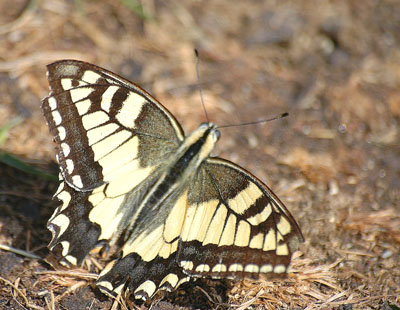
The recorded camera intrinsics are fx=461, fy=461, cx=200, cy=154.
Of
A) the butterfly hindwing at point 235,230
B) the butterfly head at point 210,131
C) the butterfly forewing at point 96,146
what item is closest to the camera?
the butterfly hindwing at point 235,230

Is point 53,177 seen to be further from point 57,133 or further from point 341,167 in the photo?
point 341,167

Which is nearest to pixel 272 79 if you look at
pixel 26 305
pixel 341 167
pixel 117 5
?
pixel 341 167

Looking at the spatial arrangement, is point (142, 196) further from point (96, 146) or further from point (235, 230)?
point (235, 230)

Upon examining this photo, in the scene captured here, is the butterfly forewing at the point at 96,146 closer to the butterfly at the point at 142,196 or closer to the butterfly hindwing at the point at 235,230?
the butterfly at the point at 142,196

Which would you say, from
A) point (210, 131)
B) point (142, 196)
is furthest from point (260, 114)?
point (142, 196)

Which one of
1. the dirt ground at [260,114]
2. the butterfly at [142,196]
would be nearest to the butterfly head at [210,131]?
the butterfly at [142,196]

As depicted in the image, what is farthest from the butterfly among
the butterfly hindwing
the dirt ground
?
the dirt ground
